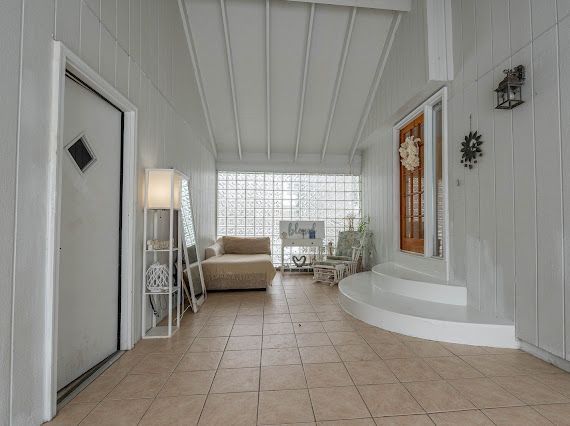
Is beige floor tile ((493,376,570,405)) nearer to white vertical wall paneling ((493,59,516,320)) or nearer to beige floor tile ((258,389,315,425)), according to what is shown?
white vertical wall paneling ((493,59,516,320))

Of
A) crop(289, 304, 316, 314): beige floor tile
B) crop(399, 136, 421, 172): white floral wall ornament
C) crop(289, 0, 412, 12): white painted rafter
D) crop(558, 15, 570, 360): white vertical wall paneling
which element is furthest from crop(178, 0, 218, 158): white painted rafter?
crop(558, 15, 570, 360): white vertical wall paneling

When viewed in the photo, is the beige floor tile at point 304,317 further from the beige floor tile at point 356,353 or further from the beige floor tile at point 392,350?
the beige floor tile at point 392,350

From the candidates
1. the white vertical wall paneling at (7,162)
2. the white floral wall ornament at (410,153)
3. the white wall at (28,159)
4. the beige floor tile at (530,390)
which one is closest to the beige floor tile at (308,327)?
the beige floor tile at (530,390)

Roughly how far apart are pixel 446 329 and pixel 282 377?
1.70 m

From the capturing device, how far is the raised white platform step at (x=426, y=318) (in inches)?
111

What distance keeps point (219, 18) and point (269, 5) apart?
2.55 feet

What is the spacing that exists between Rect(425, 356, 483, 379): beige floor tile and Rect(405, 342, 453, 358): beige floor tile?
0.26 feet

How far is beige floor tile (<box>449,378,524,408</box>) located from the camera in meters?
1.94

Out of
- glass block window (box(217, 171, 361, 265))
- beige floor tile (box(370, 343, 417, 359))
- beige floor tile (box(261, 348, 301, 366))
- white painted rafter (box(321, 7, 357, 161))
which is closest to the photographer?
beige floor tile (box(261, 348, 301, 366))

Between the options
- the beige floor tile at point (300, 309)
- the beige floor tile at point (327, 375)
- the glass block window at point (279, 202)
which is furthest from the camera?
the glass block window at point (279, 202)

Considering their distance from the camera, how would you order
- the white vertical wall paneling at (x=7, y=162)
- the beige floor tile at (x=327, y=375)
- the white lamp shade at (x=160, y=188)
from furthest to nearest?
the white lamp shade at (x=160, y=188) → the beige floor tile at (x=327, y=375) → the white vertical wall paneling at (x=7, y=162)

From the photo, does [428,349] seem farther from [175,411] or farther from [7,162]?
[7,162]

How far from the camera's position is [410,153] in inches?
181

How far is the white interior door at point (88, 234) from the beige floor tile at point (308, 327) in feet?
5.87
